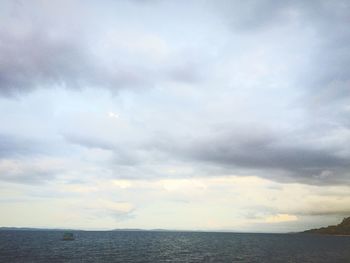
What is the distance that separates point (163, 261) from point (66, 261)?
78.6ft

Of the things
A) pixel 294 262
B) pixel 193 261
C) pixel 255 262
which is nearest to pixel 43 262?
pixel 193 261

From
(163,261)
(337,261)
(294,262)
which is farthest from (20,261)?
(337,261)

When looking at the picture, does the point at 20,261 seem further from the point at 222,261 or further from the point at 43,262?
the point at 222,261

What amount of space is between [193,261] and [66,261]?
31619 mm

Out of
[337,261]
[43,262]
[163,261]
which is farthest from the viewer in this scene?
[337,261]

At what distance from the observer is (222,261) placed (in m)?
92.2

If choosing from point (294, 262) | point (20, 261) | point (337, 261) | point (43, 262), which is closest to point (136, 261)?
point (43, 262)

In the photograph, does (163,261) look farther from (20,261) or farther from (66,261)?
(20,261)

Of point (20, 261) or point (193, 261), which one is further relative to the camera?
point (193, 261)

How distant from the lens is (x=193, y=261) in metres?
90.5

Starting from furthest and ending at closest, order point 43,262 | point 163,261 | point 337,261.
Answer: point 337,261 → point 163,261 → point 43,262

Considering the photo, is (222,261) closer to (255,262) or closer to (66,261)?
(255,262)

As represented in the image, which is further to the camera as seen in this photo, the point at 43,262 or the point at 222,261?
the point at 222,261

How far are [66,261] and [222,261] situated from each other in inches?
1550
